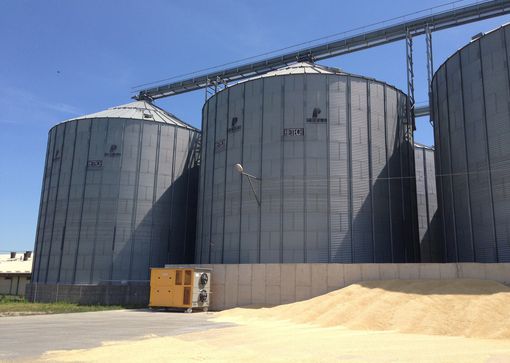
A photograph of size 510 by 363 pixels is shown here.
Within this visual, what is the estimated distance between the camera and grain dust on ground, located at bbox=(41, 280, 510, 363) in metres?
13.4

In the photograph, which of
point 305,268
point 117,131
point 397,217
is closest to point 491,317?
point 305,268

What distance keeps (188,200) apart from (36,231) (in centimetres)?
1476

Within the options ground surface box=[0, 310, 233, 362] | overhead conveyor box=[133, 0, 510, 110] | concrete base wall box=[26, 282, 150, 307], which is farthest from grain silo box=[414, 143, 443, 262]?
ground surface box=[0, 310, 233, 362]

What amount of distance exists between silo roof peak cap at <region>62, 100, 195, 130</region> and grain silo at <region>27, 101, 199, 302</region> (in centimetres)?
19

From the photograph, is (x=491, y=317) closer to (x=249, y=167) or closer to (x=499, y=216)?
(x=499, y=216)

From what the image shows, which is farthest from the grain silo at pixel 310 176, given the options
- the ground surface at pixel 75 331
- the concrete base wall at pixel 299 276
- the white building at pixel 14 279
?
the white building at pixel 14 279

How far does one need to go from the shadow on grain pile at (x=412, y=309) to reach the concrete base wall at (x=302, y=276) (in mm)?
914

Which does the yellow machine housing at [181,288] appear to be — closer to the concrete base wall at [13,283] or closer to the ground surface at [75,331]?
the ground surface at [75,331]

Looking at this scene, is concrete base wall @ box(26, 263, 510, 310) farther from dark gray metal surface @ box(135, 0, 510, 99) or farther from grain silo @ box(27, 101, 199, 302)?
dark gray metal surface @ box(135, 0, 510, 99)

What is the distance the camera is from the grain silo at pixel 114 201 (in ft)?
135

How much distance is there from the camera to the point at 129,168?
42.8 meters

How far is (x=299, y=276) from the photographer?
28.8 metres

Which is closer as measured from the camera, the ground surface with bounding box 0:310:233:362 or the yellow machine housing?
the ground surface with bounding box 0:310:233:362

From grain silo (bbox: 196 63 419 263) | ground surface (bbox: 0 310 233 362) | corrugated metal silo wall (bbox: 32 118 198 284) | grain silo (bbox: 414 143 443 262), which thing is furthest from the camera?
grain silo (bbox: 414 143 443 262)
